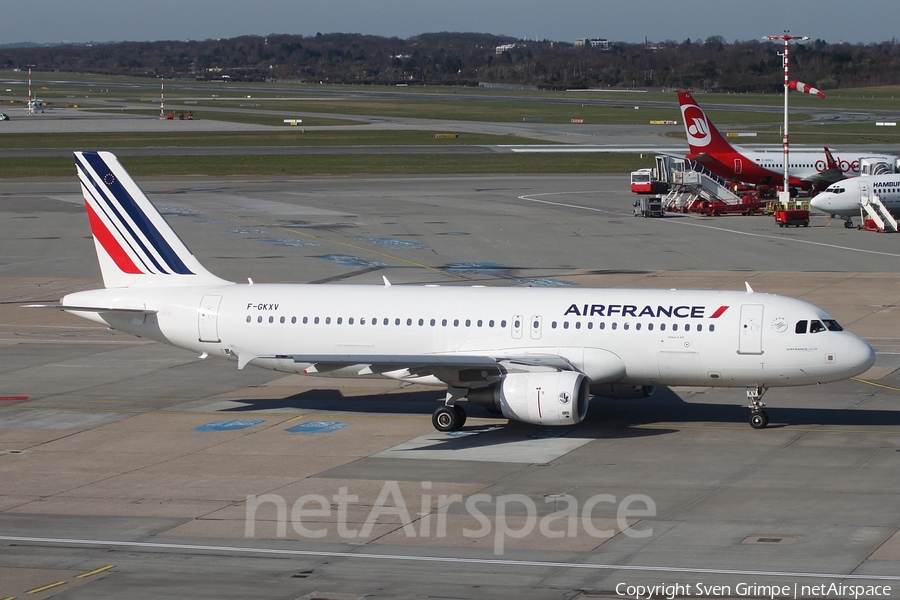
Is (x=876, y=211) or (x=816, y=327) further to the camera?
(x=876, y=211)

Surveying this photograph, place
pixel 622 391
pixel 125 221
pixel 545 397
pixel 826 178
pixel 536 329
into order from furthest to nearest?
pixel 826 178
pixel 125 221
pixel 622 391
pixel 536 329
pixel 545 397

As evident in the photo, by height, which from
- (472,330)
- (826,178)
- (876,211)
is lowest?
(472,330)

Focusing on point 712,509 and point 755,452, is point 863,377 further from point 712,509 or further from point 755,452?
point 712,509

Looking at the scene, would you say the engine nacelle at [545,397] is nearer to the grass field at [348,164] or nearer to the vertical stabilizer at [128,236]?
the vertical stabilizer at [128,236]

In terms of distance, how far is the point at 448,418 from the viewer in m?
35.4

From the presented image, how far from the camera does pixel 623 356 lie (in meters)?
35.2

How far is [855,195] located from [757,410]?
180 ft

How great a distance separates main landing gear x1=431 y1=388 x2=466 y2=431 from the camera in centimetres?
3541

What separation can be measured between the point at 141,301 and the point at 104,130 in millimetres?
136722

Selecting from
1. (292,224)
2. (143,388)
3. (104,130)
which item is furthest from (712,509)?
(104,130)

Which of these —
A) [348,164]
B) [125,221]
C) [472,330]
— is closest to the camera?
[472,330]

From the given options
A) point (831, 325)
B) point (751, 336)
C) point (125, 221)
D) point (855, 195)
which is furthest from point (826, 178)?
point (125, 221)

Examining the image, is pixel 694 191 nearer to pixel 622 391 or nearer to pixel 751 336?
pixel 622 391

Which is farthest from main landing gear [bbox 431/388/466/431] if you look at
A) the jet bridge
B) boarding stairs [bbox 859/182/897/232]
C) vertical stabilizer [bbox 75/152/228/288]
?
the jet bridge
